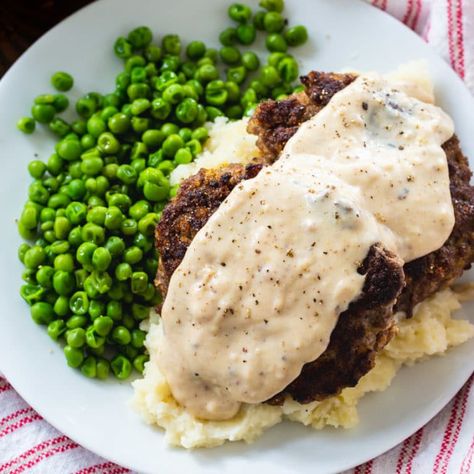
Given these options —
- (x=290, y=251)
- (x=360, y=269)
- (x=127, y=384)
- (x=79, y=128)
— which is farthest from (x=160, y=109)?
(x=360, y=269)

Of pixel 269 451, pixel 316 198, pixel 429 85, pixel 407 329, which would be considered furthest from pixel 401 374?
pixel 429 85

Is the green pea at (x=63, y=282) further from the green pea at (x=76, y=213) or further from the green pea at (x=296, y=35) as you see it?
the green pea at (x=296, y=35)

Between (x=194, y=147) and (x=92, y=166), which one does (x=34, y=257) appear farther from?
(x=194, y=147)

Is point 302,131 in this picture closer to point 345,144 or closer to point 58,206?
point 345,144

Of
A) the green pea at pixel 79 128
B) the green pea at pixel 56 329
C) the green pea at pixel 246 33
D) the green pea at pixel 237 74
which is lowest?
the green pea at pixel 56 329

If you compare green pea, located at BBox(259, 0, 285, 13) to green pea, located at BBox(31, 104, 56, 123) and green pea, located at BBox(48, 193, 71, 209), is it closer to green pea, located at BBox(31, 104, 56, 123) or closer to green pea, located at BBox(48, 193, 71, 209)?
green pea, located at BBox(31, 104, 56, 123)

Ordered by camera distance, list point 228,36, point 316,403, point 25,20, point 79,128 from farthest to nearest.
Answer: point 25,20, point 228,36, point 79,128, point 316,403

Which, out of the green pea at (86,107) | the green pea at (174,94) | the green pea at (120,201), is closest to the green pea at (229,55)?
the green pea at (174,94)
